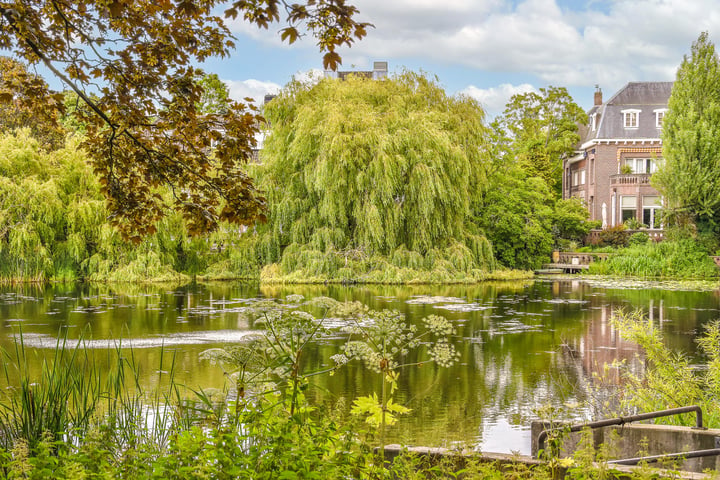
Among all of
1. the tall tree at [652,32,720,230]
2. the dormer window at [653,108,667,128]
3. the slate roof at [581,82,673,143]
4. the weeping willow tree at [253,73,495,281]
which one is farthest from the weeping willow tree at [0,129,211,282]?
the dormer window at [653,108,667,128]

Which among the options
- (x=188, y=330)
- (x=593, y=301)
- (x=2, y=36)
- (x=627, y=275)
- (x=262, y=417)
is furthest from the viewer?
(x=627, y=275)

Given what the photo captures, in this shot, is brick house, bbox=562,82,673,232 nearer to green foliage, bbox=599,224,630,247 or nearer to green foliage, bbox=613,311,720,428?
green foliage, bbox=599,224,630,247

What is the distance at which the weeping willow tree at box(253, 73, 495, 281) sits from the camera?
80.0 ft

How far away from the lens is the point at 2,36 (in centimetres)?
550

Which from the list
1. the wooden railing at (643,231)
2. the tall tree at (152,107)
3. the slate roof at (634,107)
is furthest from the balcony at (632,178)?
the tall tree at (152,107)

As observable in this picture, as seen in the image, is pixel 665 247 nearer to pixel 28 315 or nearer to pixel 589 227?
pixel 589 227

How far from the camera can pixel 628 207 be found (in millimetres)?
40000

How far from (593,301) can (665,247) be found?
1275 cm

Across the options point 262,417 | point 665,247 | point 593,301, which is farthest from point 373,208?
point 262,417

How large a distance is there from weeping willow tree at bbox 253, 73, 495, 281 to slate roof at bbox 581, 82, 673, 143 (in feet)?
55.5

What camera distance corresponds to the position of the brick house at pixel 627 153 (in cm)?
3966

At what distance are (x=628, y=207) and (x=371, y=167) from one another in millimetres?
21387

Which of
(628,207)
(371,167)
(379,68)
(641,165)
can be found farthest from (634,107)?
(371,167)

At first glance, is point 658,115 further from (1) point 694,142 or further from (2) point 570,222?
(1) point 694,142
